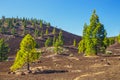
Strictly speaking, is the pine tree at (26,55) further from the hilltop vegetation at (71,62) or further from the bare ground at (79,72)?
the bare ground at (79,72)

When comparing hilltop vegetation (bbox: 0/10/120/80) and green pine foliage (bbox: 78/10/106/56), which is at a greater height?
green pine foliage (bbox: 78/10/106/56)

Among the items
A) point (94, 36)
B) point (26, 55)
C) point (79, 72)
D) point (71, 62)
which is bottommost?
point (79, 72)

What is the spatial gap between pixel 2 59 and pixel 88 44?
4262cm

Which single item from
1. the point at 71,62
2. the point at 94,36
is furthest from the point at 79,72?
the point at 94,36

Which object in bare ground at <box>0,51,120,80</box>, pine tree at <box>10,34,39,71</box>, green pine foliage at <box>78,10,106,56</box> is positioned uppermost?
green pine foliage at <box>78,10,106,56</box>

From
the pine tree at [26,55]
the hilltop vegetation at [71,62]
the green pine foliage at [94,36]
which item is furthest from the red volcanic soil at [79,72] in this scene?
the green pine foliage at [94,36]

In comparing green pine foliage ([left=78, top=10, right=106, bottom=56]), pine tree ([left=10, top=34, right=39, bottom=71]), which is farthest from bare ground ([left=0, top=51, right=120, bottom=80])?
green pine foliage ([left=78, top=10, right=106, bottom=56])

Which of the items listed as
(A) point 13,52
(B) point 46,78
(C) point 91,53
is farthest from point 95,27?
(A) point 13,52

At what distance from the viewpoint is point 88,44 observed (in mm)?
77312

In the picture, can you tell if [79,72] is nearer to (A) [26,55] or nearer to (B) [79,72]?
(B) [79,72]

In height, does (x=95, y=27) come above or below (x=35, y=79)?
above

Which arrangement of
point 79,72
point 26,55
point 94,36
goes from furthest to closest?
point 94,36 → point 26,55 → point 79,72

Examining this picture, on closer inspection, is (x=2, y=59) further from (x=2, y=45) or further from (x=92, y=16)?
(x=92, y=16)

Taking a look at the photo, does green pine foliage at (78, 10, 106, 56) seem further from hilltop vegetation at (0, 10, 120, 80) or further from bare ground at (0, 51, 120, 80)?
bare ground at (0, 51, 120, 80)
